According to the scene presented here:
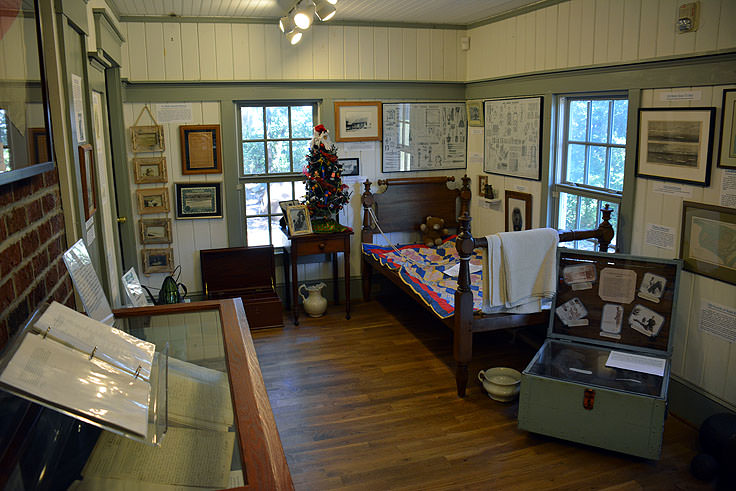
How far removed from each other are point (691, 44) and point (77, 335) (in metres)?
3.45

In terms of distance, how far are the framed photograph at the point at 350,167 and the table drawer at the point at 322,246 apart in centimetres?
76

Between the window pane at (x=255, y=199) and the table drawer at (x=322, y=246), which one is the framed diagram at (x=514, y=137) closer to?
the table drawer at (x=322, y=246)

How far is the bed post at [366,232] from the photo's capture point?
5.72m

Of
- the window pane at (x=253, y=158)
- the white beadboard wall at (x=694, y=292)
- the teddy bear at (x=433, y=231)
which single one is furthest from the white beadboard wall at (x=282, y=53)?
the white beadboard wall at (x=694, y=292)

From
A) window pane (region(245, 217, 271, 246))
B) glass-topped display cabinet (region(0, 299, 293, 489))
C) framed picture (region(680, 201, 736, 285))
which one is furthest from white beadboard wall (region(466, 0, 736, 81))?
glass-topped display cabinet (region(0, 299, 293, 489))

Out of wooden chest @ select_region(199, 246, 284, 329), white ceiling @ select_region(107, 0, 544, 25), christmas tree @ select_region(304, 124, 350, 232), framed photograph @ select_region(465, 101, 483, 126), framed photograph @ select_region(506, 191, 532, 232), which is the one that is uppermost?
white ceiling @ select_region(107, 0, 544, 25)

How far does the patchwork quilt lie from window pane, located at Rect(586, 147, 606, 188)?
3.35 feet

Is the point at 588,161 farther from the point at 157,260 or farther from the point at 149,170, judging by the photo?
the point at 157,260

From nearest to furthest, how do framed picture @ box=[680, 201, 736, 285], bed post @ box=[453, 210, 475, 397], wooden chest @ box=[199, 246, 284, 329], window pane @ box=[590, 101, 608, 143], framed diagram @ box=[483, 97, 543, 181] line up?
framed picture @ box=[680, 201, 736, 285] < bed post @ box=[453, 210, 475, 397] < window pane @ box=[590, 101, 608, 143] < framed diagram @ box=[483, 97, 543, 181] < wooden chest @ box=[199, 246, 284, 329]

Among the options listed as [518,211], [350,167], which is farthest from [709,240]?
[350,167]

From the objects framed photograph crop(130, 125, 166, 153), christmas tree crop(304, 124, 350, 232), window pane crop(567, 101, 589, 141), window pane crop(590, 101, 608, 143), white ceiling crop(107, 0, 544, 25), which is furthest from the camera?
christmas tree crop(304, 124, 350, 232)

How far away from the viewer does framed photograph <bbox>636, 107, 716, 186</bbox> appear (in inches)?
128

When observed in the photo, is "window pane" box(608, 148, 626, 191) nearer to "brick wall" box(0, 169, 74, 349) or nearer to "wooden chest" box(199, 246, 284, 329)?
"wooden chest" box(199, 246, 284, 329)

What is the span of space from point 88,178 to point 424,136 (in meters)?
3.97
